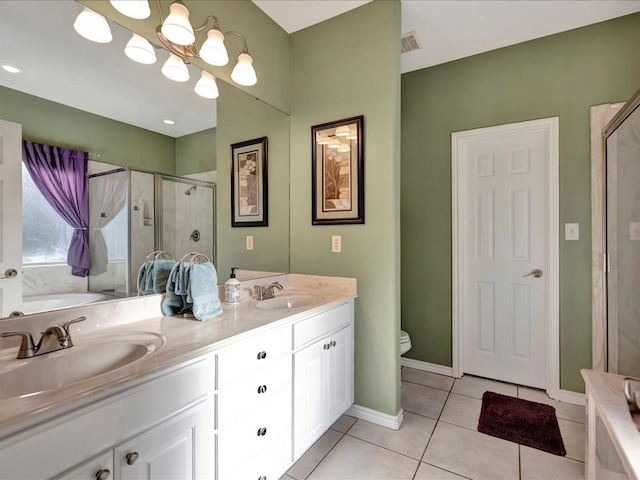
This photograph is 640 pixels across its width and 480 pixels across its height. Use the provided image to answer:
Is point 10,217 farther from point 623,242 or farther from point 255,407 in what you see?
point 623,242

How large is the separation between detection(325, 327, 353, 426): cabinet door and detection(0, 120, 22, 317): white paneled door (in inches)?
56.0

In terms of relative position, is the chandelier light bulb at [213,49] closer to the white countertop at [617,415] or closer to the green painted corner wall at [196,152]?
the green painted corner wall at [196,152]

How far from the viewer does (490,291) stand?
8.63 feet

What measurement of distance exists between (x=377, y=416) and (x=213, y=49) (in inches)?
93.5

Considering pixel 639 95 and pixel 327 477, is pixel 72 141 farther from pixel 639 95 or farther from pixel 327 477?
pixel 639 95

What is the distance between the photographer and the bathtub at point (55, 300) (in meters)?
1.15

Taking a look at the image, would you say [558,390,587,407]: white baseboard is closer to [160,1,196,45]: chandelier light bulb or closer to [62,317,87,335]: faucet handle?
[62,317,87,335]: faucet handle

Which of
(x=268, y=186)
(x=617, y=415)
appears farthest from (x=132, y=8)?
(x=617, y=415)

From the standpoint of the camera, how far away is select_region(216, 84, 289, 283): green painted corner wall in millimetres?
1978

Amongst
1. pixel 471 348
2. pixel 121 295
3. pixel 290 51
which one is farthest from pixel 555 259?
pixel 121 295

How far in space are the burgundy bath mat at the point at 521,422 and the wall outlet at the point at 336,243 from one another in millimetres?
1443

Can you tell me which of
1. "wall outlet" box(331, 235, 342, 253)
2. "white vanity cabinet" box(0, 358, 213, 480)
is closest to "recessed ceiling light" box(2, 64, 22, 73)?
"white vanity cabinet" box(0, 358, 213, 480)

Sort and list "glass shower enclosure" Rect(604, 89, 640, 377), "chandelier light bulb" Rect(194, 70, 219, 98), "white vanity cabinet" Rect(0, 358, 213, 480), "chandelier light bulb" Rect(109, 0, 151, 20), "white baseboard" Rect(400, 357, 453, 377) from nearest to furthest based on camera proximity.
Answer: "white vanity cabinet" Rect(0, 358, 213, 480) → "chandelier light bulb" Rect(109, 0, 151, 20) → "chandelier light bulb" Rect(194, 70, 219, 98) → "glass shower enclosure" Rect(604, 89, 640, 377) → "white baseboard" Rect(400, 357, 453, 377)

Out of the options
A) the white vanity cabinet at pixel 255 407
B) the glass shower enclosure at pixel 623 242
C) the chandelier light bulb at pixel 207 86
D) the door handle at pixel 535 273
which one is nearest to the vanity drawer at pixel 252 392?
the white vanity cabinet at pixel 255 407
